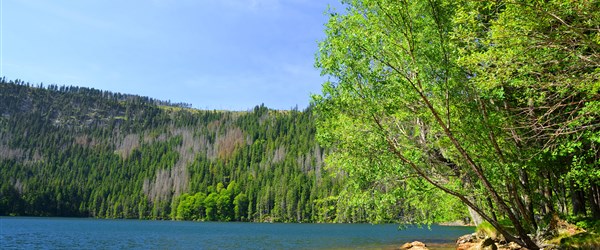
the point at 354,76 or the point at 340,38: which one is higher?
the point at 340,38

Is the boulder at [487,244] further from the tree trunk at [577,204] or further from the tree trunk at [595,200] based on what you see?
the tree trunk at [595,200]

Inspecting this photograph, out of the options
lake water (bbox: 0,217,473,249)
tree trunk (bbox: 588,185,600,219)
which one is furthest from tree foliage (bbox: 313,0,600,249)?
lake water (bbox: 0,217,473,249)

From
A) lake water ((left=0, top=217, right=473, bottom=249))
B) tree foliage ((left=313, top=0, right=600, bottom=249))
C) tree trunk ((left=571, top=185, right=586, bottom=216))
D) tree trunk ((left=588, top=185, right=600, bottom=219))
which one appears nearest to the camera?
tree foliage ((left=313, top=0, right=600, bottom=249))

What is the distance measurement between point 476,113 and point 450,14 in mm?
3671

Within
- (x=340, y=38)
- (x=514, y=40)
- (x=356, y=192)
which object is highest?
(x=340, y=38)

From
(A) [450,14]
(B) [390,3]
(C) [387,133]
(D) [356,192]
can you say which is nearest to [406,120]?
(C) [387,133]

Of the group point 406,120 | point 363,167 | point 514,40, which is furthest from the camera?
point 406,120

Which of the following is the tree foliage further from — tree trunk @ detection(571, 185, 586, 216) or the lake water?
the lake water

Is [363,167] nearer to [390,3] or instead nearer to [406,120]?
[406,120]

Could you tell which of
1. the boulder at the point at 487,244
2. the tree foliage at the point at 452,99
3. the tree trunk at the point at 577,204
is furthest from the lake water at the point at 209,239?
the tree foliage at the point at 452,99

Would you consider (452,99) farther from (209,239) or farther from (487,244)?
(209,239)

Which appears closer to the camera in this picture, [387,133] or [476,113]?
[476,113]

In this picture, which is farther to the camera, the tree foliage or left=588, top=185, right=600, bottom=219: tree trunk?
left=588, top=185, right=600, bottom=219: tree trunk

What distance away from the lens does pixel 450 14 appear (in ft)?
51.4
